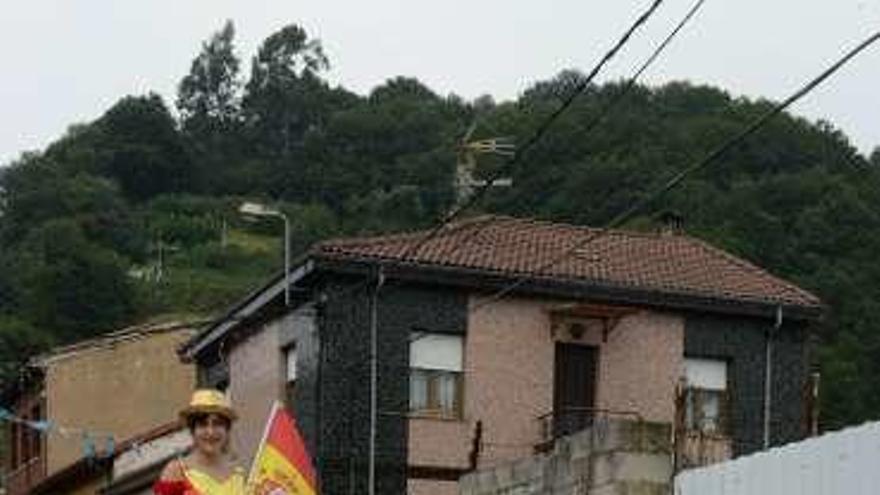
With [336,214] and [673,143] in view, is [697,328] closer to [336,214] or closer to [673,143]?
[673,143]

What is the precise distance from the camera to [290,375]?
37.6m

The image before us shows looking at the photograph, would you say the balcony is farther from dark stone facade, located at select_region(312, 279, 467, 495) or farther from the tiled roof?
dark stone facade, located at select_region(312, 279, 467, 495)

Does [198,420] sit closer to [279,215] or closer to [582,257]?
[279,215]

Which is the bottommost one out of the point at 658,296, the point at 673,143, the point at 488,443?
the point at 488,443

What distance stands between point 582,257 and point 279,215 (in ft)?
28.1

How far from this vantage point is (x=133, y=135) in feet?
366

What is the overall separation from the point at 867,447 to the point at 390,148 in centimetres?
6028

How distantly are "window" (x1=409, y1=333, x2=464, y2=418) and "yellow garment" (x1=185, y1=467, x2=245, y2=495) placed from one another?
2720 cm

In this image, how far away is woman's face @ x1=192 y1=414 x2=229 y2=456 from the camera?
28.9ft

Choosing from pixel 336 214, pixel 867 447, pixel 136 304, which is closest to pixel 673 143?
pixel 867 447

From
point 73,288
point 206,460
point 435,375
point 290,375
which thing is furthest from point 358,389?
point 73,288

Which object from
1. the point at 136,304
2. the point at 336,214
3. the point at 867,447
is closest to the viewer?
the point at 867,447

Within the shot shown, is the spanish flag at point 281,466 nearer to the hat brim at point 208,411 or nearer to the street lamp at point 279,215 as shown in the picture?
the hat brim at point 208,411

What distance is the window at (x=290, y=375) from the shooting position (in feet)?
122
